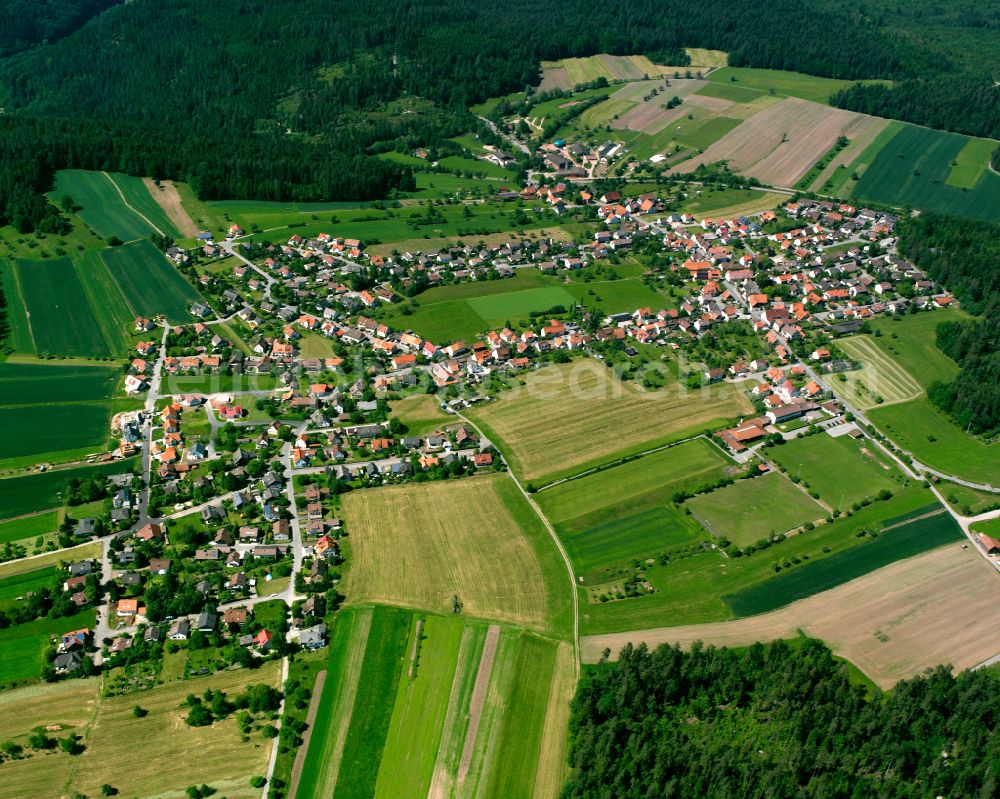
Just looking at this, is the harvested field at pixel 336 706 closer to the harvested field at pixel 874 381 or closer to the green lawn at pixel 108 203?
the harvested field at pixel 874 381

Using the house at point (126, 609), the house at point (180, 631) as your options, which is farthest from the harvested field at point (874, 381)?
the house at point (126, 609)

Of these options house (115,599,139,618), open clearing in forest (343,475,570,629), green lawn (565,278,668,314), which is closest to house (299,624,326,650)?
open clearing in forest (343,475,570,629)

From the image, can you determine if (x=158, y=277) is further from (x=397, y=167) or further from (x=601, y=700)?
(x=601, y=700)

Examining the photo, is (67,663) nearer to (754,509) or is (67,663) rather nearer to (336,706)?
(336,706)

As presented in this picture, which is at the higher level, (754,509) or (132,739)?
(754,509)

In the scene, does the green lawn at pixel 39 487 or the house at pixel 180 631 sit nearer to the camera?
the house at pixel 180 631

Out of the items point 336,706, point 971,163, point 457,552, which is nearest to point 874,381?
point 457,552
